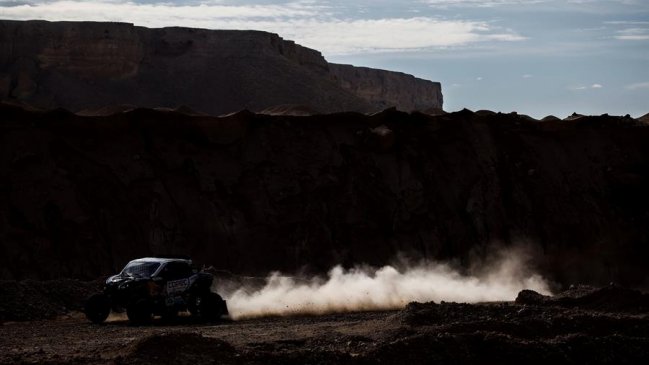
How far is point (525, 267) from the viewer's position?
40531 mm

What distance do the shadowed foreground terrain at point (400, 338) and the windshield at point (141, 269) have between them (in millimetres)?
1219

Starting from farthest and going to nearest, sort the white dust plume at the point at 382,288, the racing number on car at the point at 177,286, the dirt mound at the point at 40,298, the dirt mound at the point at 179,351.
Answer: the white dust plume at the point at 382,288
the dirt mound at the point at 40,298
the racing number on car at the point at 177,286
the dirt mound at the point at 179,351

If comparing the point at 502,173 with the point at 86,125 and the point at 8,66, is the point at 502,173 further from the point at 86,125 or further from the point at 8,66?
the point at 8,66

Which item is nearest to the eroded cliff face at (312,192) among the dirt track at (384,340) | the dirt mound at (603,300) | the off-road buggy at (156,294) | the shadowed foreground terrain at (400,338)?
the off-road buggy at (156,294)

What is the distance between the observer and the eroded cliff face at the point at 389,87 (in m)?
112

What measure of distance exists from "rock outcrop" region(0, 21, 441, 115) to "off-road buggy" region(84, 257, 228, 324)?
4863 centimetres

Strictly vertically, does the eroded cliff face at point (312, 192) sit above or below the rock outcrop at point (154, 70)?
below

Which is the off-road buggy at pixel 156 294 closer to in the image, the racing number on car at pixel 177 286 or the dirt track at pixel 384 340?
the racing number on car at pixel 177 286

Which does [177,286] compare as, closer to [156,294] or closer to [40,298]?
[156,294]

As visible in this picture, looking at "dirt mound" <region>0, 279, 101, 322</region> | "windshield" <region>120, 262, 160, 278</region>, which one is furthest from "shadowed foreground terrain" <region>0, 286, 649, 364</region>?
"dirt mound" <region>0, 279, 101, 322</region>

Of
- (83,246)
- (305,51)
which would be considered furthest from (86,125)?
(305,51)

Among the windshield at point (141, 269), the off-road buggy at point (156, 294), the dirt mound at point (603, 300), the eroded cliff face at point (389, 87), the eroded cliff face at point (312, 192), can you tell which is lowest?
the dirt mound at point (603, 300)

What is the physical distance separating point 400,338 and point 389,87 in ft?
325

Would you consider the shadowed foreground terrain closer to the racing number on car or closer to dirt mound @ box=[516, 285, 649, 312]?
dirt mound @ box=[516, 285, 649, 312]
